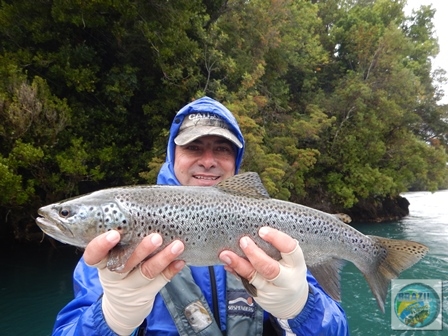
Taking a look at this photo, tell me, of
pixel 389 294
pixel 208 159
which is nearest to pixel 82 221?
pixel 208 159

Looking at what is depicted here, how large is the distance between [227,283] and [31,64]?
36.4ft

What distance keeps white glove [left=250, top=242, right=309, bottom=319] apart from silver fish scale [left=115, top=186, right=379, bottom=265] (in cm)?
13

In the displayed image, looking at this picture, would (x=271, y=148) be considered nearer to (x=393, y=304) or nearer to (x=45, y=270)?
(x=393, y=304)

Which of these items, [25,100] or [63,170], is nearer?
[25,100]

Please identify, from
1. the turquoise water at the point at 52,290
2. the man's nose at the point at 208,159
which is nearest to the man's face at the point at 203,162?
the man's nose at the point at 208,159

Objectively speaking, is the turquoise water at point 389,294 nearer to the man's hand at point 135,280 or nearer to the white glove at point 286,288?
the white glove at point 286,288

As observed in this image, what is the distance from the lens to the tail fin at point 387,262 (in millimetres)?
2594

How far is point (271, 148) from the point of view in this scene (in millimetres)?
16797

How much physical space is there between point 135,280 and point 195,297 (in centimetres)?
55

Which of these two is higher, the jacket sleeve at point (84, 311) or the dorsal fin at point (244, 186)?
the dorsal fin at point (244, 186)

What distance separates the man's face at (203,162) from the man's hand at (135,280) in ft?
3.41

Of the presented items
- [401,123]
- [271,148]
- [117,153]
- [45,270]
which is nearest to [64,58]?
[117,153]

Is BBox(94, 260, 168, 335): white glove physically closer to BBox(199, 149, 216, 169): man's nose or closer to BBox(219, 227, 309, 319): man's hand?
BBox(219, 227, 309, 319): man's hand

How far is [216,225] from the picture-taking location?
2283mm
